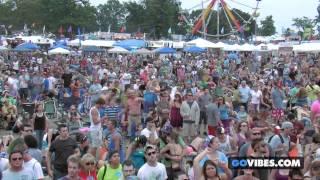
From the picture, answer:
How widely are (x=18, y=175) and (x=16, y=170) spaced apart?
0.06 metres

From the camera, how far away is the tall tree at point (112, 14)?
147 m

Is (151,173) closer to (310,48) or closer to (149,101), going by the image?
(149,101)

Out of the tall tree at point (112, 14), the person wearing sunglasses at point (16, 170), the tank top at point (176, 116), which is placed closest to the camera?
the person wearing sunglasses at point (16, 170)

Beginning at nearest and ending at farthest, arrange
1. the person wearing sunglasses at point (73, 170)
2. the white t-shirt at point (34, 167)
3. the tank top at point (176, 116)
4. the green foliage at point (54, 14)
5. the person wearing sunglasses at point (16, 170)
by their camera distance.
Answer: the person wearing sunglasses at point (16, 170)
the person wearing sunglasses at point (73, 170)
the white t-shirt at point (34, 167)
the tank top at point (176, 116)
the green foliage at point (54, 14)

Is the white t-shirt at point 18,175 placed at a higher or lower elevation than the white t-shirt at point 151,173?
higher

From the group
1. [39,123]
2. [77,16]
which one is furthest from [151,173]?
[77,16]

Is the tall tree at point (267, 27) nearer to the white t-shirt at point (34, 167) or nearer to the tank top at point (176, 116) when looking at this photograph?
the tank top at point (176, 116)

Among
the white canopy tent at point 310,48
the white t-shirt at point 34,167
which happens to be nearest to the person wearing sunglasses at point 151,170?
the white t-shirt at point 34,167

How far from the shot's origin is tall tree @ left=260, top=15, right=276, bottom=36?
142250 mm

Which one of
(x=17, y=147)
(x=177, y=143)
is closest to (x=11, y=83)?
(x=177, y=143)

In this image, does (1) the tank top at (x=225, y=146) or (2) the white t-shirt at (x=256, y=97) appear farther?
(2) the white t-shirt at (x=256, y=97)

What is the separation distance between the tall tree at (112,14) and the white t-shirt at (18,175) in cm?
14023

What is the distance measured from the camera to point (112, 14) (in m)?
152

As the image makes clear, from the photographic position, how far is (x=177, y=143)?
9398 mm
